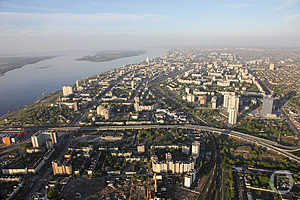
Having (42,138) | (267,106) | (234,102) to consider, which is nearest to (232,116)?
(234,102)

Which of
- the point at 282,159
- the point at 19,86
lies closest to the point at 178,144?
the point at 282,159

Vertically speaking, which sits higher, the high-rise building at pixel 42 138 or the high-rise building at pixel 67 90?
the high-rise building at pixel 67 90

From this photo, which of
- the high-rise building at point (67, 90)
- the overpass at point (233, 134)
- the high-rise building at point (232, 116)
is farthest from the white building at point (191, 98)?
the high-rise building at point (67, 90)

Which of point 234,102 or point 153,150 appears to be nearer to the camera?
point 153,150

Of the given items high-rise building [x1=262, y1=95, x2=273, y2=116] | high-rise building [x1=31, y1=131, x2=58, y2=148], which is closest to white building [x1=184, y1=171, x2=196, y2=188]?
high-rise building [x1=31, y1=131, x2=58, y2=148]

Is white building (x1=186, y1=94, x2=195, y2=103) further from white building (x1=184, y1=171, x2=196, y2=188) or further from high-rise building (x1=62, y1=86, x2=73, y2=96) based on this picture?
high-rise building (x1=62, y1=86, x2=73, y2=96)

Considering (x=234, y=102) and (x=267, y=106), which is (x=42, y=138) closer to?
(x=234, y=102)

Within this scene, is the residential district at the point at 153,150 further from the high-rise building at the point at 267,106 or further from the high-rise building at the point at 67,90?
the high-rise building at the point at 67,90

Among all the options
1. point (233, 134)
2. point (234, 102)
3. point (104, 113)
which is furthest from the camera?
point (234, 102)

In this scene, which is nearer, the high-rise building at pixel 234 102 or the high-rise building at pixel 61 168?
the high-rise building at pixel 61 168
